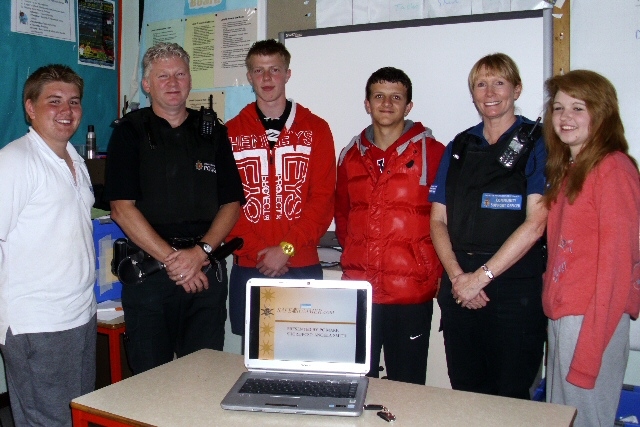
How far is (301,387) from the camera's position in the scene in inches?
59.3

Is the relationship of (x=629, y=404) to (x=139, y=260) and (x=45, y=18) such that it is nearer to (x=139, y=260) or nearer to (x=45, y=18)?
(x=139, y=260)

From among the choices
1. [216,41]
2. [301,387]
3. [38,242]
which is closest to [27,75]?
[216,41]

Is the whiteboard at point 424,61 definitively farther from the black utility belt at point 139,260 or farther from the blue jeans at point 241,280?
the black utility belt at point 139,260

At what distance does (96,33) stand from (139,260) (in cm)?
200

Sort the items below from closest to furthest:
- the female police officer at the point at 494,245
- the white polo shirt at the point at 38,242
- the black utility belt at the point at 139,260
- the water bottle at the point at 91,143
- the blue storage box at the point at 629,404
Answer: the white polo shirt at the point at 38,242
the female police officer at the point at 494,245
the black utility belt at the point at 139,260
the blue storage box at the point at 629,404
the water bottle at the point at 91,143

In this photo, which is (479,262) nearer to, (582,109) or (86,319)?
(582,109)

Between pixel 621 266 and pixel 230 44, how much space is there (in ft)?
8.31

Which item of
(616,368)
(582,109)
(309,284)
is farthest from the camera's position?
(582,109)

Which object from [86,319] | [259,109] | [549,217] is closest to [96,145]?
[259,109]

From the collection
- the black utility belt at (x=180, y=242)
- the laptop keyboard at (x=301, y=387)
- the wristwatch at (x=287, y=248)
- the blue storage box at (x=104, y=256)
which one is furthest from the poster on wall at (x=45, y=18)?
the laptop keyboard at (x=301, y=387)

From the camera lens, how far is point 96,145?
11.2 ft

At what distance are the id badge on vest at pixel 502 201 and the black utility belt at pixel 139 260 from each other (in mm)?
1015

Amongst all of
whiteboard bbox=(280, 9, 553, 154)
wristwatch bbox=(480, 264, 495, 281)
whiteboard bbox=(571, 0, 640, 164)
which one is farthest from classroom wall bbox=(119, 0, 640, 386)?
wristwatch bbox=(480, 264, 495, 281)

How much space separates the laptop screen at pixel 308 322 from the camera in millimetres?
1604
